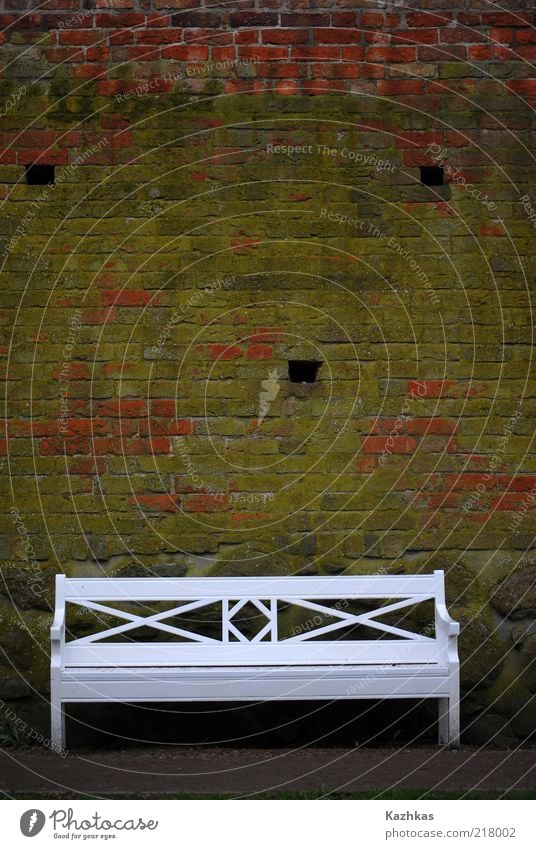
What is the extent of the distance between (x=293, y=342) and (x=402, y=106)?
55.0 inches

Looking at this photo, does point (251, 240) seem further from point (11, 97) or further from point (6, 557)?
point (6, 557)

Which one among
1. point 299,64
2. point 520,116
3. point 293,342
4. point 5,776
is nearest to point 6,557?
point 5,776

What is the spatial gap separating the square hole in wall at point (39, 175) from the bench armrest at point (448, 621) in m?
3.02

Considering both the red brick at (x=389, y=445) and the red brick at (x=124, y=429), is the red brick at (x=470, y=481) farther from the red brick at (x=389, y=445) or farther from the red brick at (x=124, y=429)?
the red brick at (x=124, y=429)

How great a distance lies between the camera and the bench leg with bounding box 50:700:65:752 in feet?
18.6

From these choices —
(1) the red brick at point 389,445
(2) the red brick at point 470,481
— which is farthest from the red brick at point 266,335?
(2) the red brick at point 470,481

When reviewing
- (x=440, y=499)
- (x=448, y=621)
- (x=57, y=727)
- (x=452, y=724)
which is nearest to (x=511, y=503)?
(x=440, y=499)

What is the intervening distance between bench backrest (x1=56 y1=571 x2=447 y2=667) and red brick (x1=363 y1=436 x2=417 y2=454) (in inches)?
26.3

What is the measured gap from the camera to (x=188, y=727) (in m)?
6.09

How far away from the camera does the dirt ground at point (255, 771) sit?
4.84 metres

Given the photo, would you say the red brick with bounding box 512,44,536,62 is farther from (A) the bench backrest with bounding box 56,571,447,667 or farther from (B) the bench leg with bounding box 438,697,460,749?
(B) the bench leg with bounding box 438,697,460,749

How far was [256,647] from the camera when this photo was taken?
5941 mm

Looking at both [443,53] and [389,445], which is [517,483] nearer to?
[389,445]
